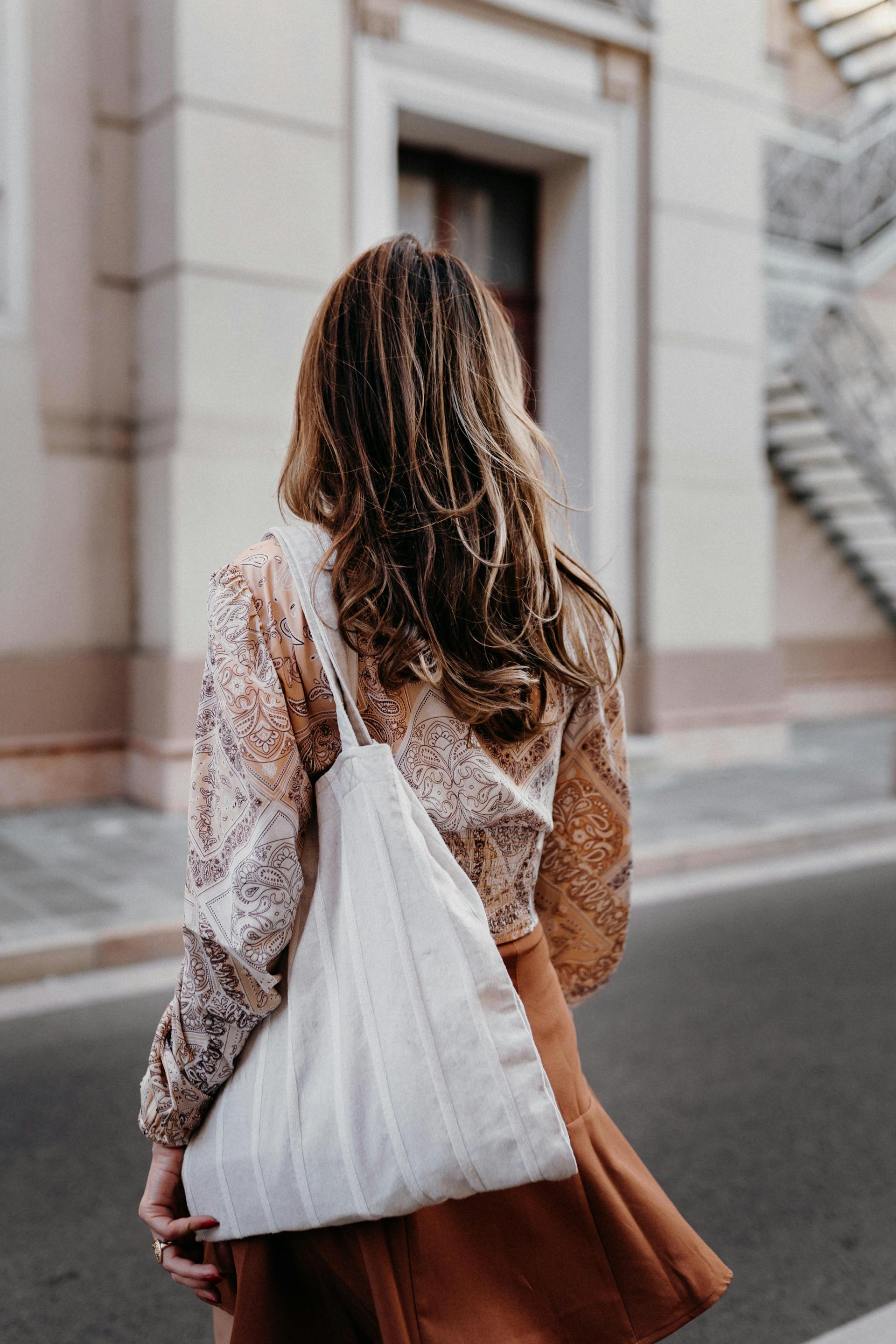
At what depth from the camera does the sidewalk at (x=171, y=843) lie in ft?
16.8

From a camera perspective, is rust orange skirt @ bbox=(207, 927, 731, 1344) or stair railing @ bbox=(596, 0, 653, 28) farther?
stair railing @ bbox=(596, 0, 653, 28)

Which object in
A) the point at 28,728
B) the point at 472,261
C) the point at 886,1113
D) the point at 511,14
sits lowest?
the point at 886,1113

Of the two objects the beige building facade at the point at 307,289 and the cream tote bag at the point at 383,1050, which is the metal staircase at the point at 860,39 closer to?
the beige building facade at the point at 307,289

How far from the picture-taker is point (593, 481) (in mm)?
10297

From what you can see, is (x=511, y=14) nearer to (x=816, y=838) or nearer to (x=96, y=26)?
(x=96, y=26)

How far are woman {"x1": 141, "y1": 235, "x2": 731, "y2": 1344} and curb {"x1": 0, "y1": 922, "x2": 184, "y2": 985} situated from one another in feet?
11.6

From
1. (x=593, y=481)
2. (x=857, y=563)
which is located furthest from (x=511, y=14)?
(x=857, y=563)

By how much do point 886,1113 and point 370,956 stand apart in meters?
3.09

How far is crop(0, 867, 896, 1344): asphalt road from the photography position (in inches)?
106

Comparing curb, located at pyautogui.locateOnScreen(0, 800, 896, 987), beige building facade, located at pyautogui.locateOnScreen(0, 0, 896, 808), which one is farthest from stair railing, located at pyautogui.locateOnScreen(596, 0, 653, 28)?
curb, located at pyautogui.locateOnScreen(0, 800, 896, 987)

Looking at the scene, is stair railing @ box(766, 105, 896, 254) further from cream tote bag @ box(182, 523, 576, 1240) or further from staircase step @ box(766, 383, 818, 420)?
cream tote bag @ box(182, 523, 576, 1240)

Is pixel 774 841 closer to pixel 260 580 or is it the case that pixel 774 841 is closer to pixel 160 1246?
pixel 160 1246

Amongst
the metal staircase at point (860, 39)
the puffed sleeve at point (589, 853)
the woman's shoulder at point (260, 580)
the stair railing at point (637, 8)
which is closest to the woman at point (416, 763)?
the woman's shoulder at point (260, 580)

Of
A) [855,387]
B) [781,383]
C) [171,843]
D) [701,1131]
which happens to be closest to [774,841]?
[171,843]
